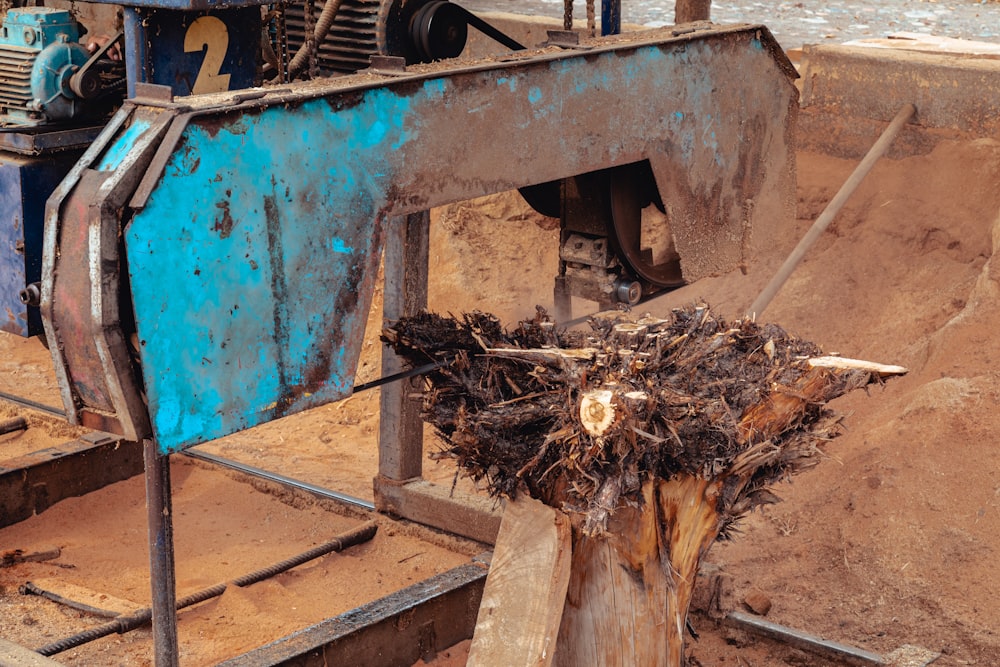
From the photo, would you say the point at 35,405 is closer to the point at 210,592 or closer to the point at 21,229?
the point at 210,592

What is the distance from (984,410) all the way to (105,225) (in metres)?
3.68

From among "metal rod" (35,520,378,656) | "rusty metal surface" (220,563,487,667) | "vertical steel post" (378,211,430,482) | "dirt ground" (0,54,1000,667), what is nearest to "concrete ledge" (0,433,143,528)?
"dirt ground" (0,54,1000,667)

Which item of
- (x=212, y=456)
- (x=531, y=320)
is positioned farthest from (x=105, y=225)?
(x=212, y=456)

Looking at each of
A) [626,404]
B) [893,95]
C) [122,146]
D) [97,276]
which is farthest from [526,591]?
[893,95]

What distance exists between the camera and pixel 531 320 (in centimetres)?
308

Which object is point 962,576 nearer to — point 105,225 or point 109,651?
point 109,651

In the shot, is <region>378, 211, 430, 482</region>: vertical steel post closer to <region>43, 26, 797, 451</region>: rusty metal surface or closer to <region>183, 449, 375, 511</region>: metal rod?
<region>183, 449, 375, 511</region>: metal rod

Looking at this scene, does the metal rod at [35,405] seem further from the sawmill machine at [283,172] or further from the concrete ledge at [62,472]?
the sawmill machine at [283,172]

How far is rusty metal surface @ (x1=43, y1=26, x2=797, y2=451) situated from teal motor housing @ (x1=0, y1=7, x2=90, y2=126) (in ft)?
4.21

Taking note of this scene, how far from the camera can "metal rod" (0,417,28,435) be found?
5.80 m

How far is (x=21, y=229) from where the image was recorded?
3.55 m

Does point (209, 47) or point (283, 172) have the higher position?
point (209, 47)

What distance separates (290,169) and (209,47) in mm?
798

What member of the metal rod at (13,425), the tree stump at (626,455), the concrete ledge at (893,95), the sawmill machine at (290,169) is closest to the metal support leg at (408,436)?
the sawmill machine at (290,169)
